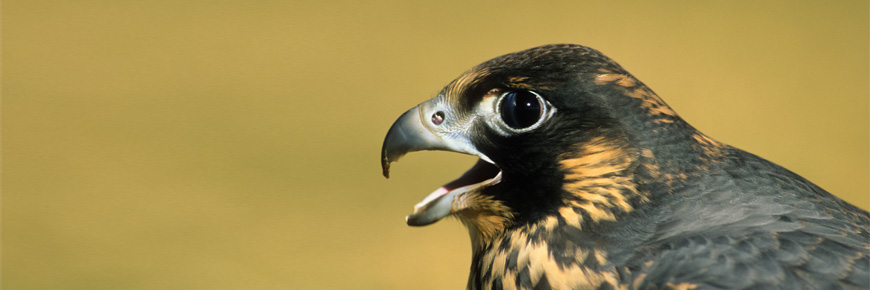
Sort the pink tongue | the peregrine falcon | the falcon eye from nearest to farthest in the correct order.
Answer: the peregrine falcon < the falcon eye < the pink tongue

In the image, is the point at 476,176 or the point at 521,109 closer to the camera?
the point at 521,109

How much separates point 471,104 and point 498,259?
0.23 m

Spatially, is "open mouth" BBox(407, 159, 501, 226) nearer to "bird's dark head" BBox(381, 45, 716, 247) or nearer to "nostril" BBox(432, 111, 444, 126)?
"bird's dark head" BBox(381, 45, 716, 247)

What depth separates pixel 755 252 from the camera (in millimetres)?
1044

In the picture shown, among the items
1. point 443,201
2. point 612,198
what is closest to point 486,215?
point 443,201

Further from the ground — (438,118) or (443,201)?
(438,118)

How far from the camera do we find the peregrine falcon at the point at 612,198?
3.44ft

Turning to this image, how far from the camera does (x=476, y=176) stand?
52.4 inches

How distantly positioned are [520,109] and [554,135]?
0.06m

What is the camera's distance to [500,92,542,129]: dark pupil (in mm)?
1184

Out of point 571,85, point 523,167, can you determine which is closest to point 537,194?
point 523,167

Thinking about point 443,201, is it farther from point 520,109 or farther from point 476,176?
point 520,109

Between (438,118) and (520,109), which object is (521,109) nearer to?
(520,109)

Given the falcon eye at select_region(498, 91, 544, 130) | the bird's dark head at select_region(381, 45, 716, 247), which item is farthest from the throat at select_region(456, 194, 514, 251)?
the falcon eye at select_region(498, 91, 544, 130)
